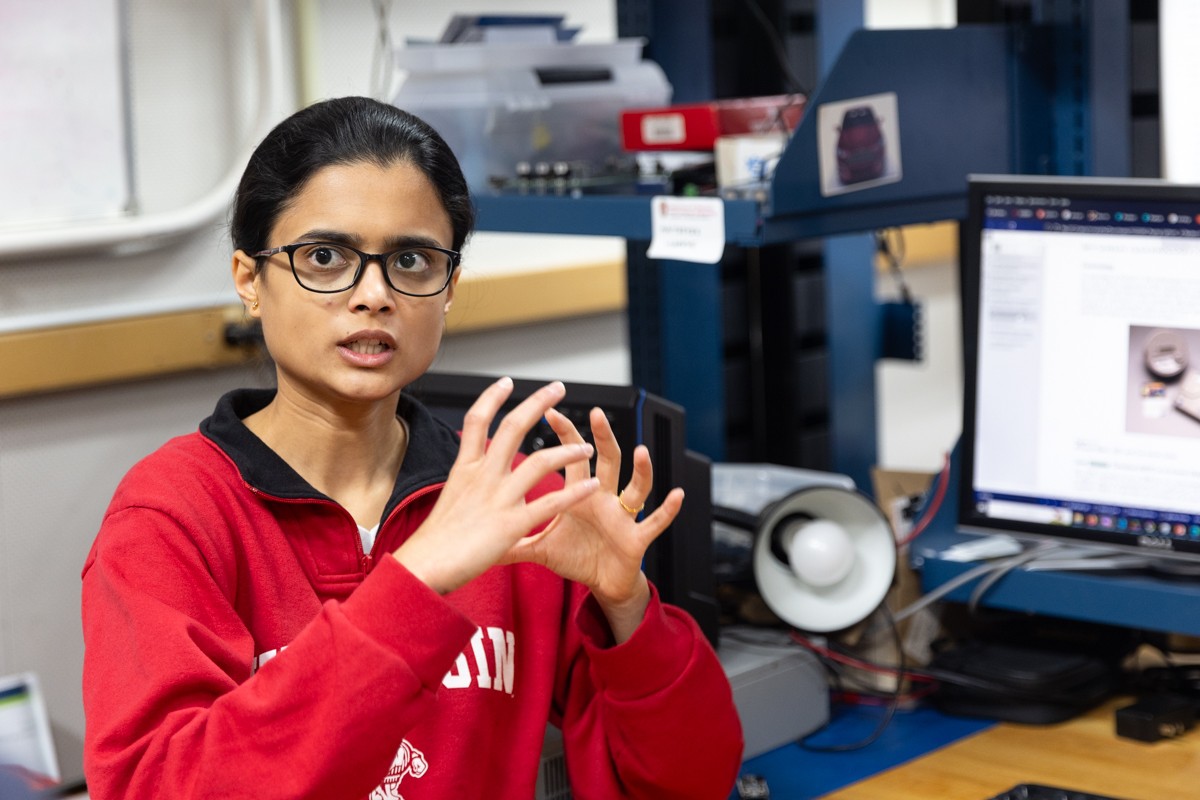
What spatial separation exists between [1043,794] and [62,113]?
193 centimetres

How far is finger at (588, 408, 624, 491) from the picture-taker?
110 cm

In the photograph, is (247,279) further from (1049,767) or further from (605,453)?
(1049,767)

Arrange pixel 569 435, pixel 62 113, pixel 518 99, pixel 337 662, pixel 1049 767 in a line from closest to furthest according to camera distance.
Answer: pixel 337 662 → pixel 569 435 → pixel 1049 767 → pixel 518 99 → pixel 62 113

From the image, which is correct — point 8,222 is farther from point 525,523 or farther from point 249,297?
point 525,523

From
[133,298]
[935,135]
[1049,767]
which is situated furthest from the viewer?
[133,298]

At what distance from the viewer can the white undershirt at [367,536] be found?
121cm

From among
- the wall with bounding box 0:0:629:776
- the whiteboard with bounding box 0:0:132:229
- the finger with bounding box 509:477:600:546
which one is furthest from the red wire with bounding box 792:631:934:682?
the whiteboard with bounding box 0:0:132:229

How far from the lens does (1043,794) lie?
1.31m

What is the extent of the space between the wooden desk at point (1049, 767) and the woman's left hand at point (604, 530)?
15.1 inches

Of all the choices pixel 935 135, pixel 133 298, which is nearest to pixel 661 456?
pixel 935 135

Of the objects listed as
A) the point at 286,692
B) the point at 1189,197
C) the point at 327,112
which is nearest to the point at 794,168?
the point at 1189,197

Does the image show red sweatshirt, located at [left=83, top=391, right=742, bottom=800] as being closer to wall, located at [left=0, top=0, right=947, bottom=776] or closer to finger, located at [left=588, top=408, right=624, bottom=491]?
finger, located at [left=588, top=408, right=624, bottom=491]

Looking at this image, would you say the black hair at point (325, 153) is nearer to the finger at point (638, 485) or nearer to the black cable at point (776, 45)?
the finger at point (638, 485)

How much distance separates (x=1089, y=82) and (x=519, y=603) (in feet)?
3.20
